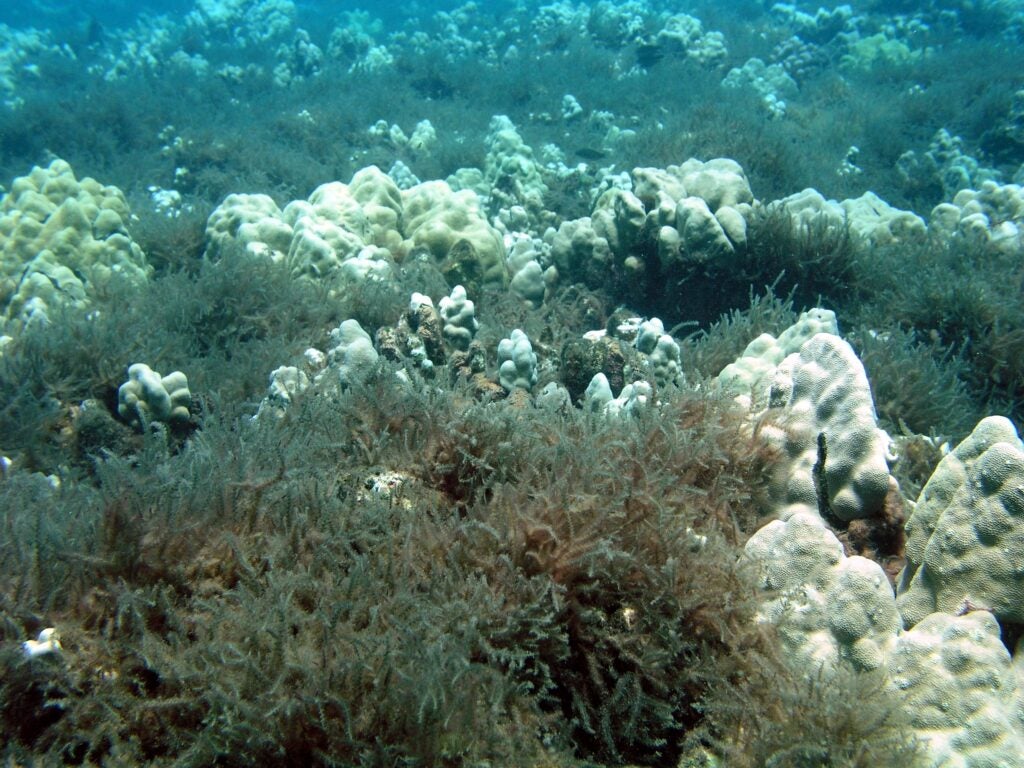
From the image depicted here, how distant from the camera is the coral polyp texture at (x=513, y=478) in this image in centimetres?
221

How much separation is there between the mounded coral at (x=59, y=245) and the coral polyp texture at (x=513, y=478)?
0.04 m

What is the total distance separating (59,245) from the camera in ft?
21.1

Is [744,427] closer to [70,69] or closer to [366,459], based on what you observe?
[366,459]

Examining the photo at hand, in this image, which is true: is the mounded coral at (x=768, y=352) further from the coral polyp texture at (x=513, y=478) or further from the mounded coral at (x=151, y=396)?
the mounded coral at (x=151, y=396)

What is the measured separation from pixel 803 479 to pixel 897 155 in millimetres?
12399

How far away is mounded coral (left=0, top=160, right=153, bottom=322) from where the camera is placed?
5904 millimetres

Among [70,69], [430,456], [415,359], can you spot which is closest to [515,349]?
[415,359]

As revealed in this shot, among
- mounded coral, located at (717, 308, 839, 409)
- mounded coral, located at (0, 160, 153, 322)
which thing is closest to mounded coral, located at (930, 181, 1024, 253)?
mounded coral, located at (717, 308, 839, 409)

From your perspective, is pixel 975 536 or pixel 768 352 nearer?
pixel 975 536

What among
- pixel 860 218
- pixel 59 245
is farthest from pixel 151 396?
pixel 860 218

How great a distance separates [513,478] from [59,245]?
6049 mm

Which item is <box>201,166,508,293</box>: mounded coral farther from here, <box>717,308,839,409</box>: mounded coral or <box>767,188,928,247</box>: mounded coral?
<box>767,188,928,247</box>: mounded coral

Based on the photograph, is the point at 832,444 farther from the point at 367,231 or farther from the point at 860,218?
the point at 860,218

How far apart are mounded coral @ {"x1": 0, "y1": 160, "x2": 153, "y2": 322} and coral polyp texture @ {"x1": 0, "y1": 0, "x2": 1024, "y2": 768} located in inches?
1.7
